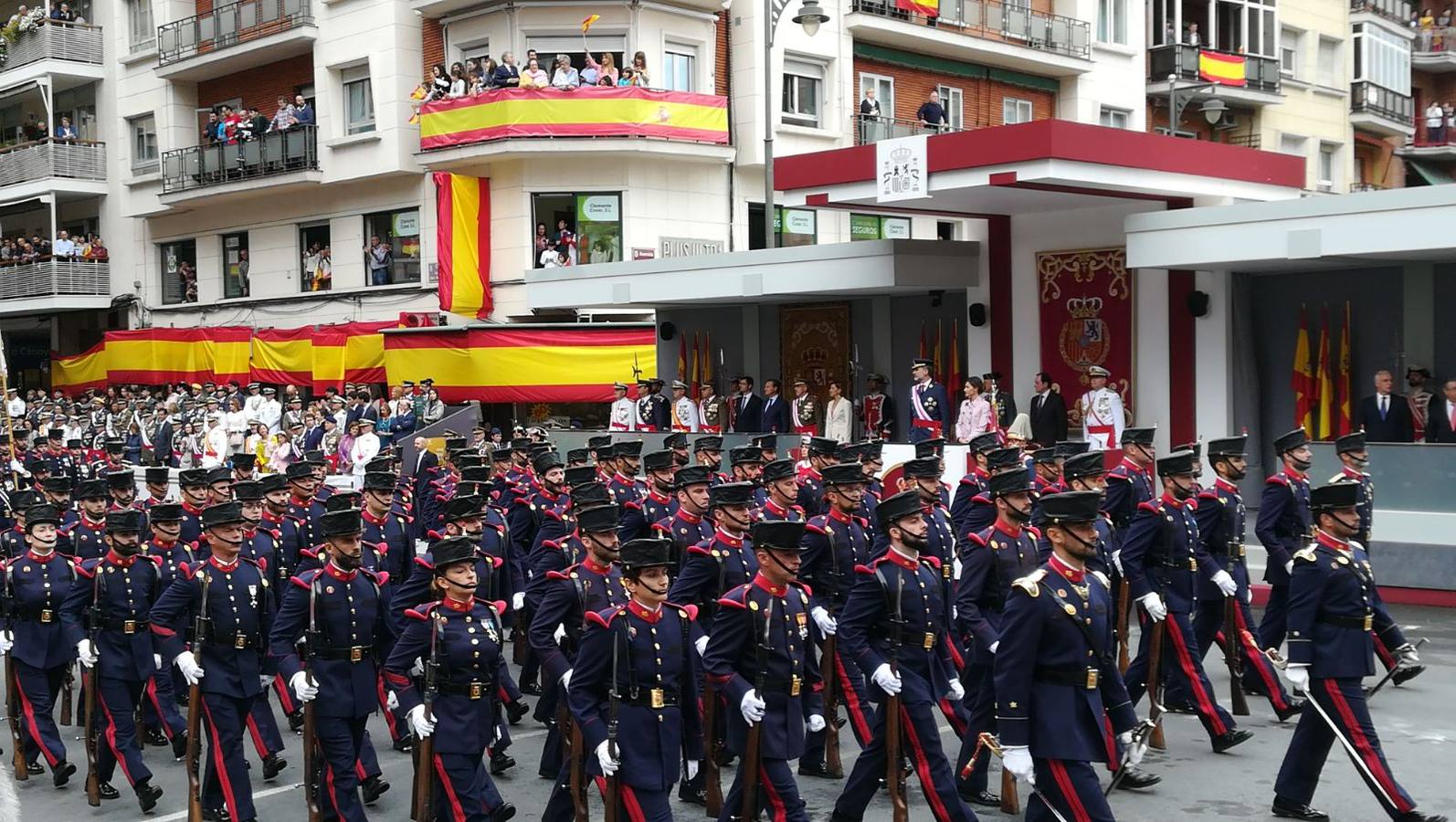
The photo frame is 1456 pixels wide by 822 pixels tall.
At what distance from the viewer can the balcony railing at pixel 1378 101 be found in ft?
142

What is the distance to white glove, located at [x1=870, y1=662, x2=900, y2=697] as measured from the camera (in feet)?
26.5

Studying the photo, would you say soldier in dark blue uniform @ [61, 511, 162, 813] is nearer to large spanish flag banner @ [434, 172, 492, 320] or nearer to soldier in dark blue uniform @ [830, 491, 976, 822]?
soldier in dark blue uniform @ [830, 491, 976, 822]

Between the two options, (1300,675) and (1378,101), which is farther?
(1378,101)

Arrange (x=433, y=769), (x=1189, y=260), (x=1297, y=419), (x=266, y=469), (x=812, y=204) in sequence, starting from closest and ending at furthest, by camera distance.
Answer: (x=433, y=769) → (x=1189, y=260) → (x=1297, y=419) → (x=812, y=204) → (x=266, y=469)

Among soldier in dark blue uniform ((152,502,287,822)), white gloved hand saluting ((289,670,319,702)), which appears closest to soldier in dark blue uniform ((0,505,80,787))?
soldier in dark blue uniform ((152,502,287,822))

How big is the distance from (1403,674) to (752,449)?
19.7 feet

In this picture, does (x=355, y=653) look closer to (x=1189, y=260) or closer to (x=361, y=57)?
(x=1189, y=260)

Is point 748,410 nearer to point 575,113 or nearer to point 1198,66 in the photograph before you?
point 575,113

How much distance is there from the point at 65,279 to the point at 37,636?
3310 cm

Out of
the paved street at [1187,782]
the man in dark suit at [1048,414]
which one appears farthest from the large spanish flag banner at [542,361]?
the paved street at [1187,782]

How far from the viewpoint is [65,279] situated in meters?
40.5

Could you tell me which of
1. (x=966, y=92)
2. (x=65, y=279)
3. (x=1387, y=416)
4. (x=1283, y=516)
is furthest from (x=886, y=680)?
(x=65, y=279)

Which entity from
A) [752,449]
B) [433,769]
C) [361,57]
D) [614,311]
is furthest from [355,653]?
[361,57]

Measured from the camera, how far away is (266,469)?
26328 millimetres
